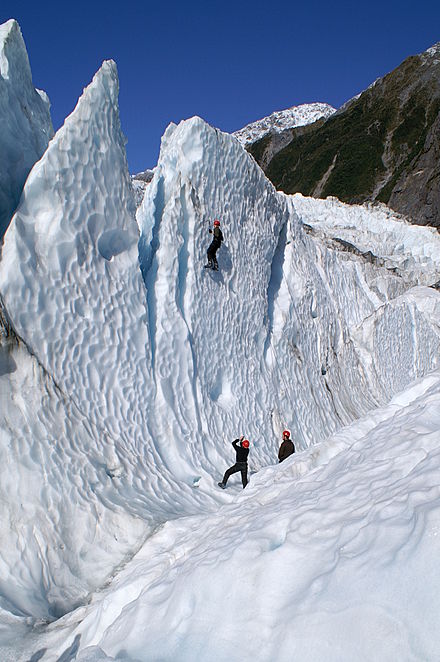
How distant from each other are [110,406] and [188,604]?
3.69 metres

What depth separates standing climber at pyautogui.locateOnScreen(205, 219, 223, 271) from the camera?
8.25 metres

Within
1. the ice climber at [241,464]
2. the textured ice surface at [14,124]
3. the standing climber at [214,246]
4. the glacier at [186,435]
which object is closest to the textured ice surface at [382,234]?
the glacier at [186,435]

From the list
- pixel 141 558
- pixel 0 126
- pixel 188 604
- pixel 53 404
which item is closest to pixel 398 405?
pixel 141 558

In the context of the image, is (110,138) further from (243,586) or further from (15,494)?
(243,586)

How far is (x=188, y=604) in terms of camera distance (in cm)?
283

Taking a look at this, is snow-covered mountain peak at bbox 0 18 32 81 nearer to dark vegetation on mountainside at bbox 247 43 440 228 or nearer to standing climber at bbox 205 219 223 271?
standing climber at bbox 205 219 223 271

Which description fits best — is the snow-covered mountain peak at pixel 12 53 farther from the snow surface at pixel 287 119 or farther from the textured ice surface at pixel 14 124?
the snow surface at pixel 287 119

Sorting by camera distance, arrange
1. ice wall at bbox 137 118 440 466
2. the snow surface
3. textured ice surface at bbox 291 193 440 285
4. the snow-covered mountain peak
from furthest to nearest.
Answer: the snow surface → textured ice surface at bbox 291 193 440 285 → ice wall at bbox 137 118 440 466 → the snow-covered mountain peak

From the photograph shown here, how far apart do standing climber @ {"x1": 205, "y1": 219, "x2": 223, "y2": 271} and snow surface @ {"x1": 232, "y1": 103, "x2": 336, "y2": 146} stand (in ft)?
376

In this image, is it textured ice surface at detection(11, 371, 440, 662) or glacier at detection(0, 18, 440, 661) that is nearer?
textured ice surface at detection(11, 371, 440, 662)

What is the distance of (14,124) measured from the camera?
21.2 ft

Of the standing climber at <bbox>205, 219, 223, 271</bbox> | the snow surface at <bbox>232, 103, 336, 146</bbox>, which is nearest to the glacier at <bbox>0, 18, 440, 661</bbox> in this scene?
the standing climber at <bbox>205, 219, 223, 271</bbox>

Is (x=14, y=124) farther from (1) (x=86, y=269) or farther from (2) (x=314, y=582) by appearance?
(2) (x=314, y=582)

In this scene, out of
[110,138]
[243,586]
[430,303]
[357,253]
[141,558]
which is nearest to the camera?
[243,586]
